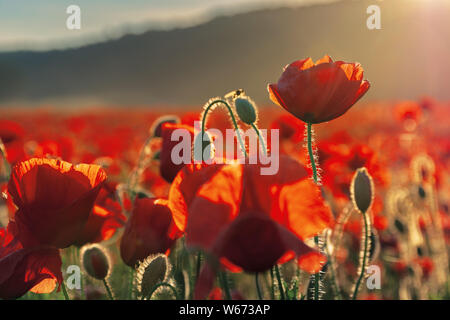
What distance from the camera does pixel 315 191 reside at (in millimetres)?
709

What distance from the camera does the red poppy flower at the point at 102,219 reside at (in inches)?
40.1

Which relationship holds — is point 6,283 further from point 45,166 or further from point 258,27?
point 258,27

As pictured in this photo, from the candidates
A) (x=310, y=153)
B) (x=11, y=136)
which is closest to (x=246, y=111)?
(x=310, y=153)

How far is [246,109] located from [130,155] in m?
2.87

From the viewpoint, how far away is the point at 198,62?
42125mm

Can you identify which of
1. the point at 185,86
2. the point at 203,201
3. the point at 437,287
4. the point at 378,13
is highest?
the point at 185,86

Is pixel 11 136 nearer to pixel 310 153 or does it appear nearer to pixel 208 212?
pixel 310 153

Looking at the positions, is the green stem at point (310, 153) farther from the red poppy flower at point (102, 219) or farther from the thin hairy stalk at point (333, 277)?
the red poppy flower at point (102, 219)

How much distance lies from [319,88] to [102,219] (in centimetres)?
47

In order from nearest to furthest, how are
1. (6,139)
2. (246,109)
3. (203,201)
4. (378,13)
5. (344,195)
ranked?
(203,201) → (246,109) → (378,13) → (344,195) → (6,139)

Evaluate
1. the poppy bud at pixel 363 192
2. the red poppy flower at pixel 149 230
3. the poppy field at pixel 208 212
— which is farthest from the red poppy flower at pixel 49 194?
the poppy bud at pixel 363 192

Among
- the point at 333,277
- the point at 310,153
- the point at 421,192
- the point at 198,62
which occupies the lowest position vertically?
the point at 333,277
